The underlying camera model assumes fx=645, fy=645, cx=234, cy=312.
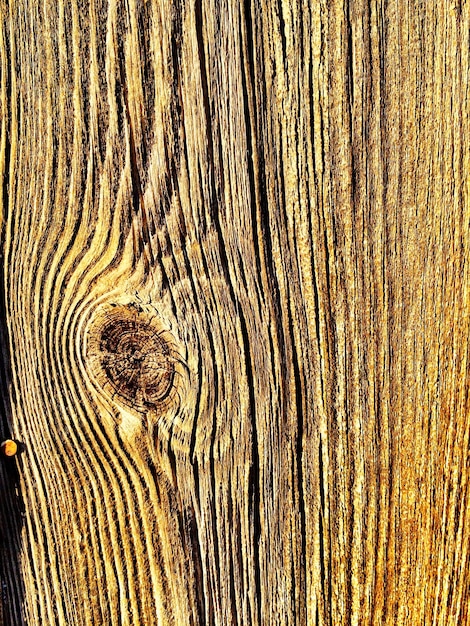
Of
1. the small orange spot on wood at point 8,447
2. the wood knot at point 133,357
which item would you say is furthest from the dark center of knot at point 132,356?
the small orange spot on wood at point 8,447

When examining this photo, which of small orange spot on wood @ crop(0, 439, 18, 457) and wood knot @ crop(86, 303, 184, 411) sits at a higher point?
wood knot @ crop(86, 303, 184, 411)

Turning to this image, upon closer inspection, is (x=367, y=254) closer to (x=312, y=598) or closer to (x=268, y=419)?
(x=268, y=419)

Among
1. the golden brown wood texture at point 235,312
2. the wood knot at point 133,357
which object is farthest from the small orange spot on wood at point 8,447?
the wood knot at point 133,357

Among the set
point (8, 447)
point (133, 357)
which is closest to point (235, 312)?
point (133, 357)

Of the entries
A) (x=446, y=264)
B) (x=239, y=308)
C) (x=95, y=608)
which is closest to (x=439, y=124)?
(x=446, y=264)

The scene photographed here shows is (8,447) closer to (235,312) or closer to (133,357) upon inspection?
(133,357)

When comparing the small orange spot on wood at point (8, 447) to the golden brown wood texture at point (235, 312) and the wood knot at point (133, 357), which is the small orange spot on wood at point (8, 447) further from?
the wood knot at point (133, 357)

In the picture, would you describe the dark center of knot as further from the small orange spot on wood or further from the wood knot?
the small orange spot on wood

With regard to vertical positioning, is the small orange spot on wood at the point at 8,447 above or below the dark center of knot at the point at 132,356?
below

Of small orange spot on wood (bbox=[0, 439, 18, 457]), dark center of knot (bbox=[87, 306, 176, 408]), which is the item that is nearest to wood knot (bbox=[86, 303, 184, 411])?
dark center of knot (bbox=[87, 306, 176, 408])
